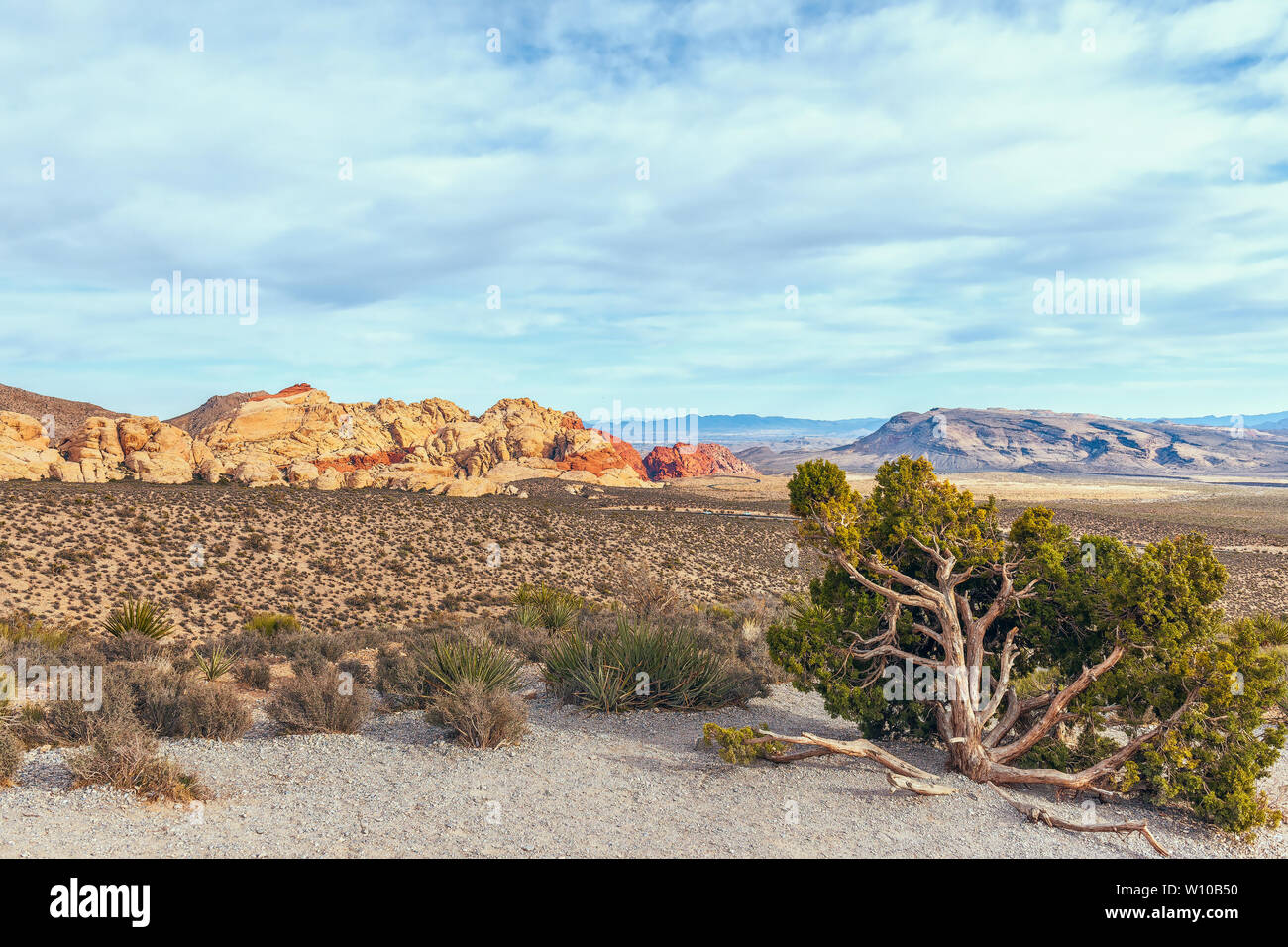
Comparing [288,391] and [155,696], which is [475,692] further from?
[288,391]

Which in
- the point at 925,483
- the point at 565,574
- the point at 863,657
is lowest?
the point at 565,574

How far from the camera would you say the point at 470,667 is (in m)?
10.0

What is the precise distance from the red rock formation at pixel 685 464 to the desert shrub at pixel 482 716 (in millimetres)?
147781

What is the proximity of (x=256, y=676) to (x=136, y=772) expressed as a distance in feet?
18.1

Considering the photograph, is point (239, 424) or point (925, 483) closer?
point (925, 483)

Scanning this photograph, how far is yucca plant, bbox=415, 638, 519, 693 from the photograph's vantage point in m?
9.98

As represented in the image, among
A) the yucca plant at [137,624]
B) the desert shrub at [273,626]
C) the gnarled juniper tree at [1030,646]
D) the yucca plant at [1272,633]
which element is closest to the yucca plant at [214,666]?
the yucca plant at [137,624]

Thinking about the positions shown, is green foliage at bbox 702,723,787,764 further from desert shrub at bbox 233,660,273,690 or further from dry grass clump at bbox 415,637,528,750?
desert shrub at bbox 233,660,273,690

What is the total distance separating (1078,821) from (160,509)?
35748 mm

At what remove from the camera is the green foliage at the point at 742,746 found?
7.87m
